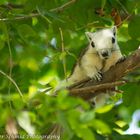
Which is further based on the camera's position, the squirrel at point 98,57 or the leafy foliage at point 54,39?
the squirrel at point 98,57

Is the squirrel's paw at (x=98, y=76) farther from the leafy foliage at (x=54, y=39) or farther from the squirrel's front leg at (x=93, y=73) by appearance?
the leafy foliage at (x=54, y=39)

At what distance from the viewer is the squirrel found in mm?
4309

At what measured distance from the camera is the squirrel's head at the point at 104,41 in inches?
167

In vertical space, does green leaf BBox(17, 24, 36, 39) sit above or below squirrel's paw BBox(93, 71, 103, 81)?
above

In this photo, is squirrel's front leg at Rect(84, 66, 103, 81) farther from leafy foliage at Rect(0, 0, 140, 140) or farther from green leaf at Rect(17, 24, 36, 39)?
green leaf at Rect(17, 24, 36, 39)

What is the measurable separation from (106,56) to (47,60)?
562mm

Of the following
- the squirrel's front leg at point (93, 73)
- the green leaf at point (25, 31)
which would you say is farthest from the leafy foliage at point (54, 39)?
the squirrel's front leg at point (93, 73)

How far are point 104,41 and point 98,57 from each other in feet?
0.93

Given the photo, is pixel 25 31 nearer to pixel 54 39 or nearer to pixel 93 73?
pixel 54 39

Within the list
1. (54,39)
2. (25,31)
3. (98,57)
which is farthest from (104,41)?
(25,31)

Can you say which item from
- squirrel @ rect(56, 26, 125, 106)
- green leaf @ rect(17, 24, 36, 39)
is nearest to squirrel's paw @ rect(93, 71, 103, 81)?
squirrel @ rect(56, 26, 125, 106)

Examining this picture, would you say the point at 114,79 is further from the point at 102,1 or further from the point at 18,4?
the point at 18,4

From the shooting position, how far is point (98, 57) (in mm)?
4645

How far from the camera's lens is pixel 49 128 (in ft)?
12.2
